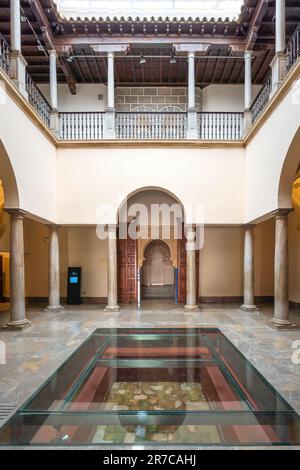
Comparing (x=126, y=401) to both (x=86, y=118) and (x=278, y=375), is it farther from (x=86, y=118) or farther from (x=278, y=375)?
(x=86, y=118)

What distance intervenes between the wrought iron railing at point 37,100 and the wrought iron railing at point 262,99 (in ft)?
20.1

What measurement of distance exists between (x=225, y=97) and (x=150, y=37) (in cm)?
381

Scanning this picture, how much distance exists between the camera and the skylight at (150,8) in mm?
8688

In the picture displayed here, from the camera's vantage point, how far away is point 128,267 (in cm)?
1120

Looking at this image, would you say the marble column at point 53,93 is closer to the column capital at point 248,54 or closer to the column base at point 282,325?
the column capital at point 248,54

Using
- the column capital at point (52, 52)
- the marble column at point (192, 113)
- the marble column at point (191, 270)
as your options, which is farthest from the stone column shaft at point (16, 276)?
the marble column at point (192, 113)

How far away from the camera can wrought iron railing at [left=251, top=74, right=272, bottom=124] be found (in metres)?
7.73

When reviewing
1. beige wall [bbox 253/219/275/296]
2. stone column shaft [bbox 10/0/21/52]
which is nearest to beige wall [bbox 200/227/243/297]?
beige wall [bbox 253/219/275/296]

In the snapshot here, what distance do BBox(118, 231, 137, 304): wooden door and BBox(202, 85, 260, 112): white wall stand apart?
6056 mm

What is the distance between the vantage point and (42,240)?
11.1 meters

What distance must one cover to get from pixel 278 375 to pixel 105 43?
981 centimetres

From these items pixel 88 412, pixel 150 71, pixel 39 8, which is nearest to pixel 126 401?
pixel 88 412

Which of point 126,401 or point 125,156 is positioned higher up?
point 125,156

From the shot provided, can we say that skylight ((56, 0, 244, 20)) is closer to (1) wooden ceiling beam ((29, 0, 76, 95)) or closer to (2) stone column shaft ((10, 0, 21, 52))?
(1) wooden ceiling beam ((29, 0, 76, 95))
